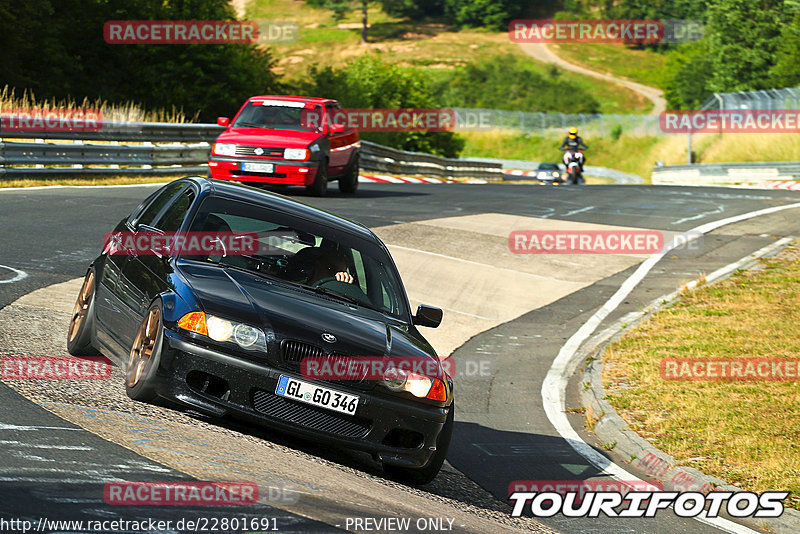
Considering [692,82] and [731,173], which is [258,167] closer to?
[731,173]

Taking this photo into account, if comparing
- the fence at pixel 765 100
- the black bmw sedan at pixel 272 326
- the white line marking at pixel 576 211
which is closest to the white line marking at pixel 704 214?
the white line marking at pixel 576 211

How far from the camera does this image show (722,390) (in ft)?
34.1

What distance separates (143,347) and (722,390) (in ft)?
20.8

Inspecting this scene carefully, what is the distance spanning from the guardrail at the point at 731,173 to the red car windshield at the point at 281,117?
20.4 metres

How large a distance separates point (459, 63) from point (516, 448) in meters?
129

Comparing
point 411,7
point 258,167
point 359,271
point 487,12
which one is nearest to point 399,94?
point 258,167

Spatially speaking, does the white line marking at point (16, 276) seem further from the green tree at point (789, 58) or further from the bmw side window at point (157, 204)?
the green tree at point (789, 58)

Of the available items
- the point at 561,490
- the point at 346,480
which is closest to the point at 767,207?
the point at 561,490

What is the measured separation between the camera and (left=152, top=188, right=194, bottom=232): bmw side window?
738cm

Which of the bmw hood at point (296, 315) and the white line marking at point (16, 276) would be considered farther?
the white line marking at point (16, 276)

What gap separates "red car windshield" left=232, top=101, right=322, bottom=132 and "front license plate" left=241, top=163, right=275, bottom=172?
103cm

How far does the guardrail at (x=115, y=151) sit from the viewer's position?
20.3 meters

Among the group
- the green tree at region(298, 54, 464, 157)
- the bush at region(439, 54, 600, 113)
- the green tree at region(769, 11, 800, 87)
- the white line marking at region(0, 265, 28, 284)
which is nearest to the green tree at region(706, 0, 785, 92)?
the green tree at region(769, 11, 800, 87)

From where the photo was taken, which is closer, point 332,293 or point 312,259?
point 332,293
